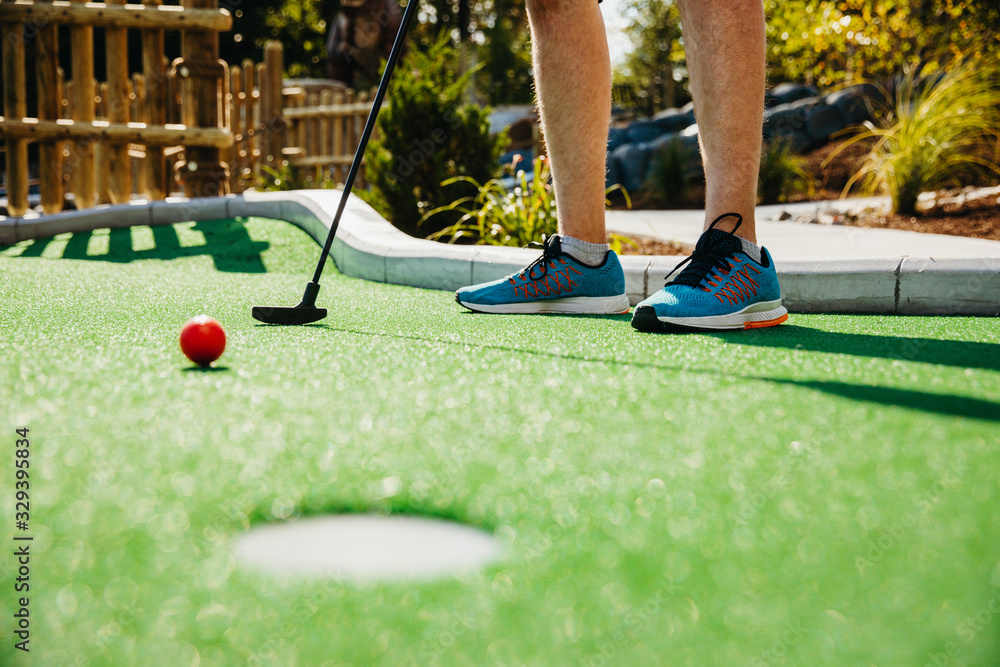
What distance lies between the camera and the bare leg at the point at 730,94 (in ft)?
7.75

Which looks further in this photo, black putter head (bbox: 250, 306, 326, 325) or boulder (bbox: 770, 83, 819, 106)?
boulder (bbox: 770, 83, 819, 106)

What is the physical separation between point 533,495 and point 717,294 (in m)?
1.46

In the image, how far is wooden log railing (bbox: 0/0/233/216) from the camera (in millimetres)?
6070

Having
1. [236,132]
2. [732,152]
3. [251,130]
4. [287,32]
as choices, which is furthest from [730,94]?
[287,32]

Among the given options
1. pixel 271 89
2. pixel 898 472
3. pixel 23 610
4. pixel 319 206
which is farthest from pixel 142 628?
pixel 271 89

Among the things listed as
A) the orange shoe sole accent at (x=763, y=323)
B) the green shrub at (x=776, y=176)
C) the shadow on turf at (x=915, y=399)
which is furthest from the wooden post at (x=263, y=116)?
the shadow on turf at (x=915, y=399)

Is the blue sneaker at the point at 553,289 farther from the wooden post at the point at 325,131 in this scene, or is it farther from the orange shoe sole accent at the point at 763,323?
the wooden post at the point at 325,131

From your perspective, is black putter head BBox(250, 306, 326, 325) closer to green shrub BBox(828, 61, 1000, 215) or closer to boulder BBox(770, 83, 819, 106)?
green shrub BBox(828, 61, 1000, 215)

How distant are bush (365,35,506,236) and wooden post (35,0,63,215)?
2.58 m

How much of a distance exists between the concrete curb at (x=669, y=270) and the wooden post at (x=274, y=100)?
5562 millimetres

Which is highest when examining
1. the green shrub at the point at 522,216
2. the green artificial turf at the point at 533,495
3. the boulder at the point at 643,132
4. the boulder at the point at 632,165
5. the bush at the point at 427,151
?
the boulder at the point at 643,132

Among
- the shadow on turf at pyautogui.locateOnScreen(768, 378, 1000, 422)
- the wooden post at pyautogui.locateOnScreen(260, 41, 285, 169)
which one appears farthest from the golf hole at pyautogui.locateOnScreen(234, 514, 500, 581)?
the wooden post at pyautogui.locateOnScreen(260, 41, 285, 169)

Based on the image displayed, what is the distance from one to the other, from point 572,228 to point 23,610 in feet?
7.28

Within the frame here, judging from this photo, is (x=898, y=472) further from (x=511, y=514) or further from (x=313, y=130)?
(x=313, y=130)
